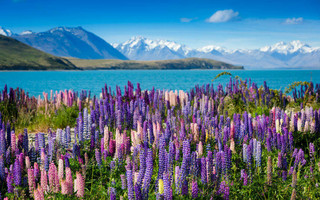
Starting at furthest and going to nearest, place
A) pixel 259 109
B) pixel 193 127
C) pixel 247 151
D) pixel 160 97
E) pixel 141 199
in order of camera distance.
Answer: pixel 160 97, pixel 259 109, pixel 193 127, pixel 247 151, pixel 141 199

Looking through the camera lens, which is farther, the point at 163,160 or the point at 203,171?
the point at 203,171

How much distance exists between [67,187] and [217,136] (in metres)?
3.07

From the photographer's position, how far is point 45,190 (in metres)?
3.36

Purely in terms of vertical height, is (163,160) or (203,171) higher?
(163,160)

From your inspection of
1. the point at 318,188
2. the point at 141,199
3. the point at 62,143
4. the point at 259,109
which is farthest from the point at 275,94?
the point at 141,199

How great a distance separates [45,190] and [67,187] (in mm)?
434

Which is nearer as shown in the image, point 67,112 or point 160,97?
point 67,112

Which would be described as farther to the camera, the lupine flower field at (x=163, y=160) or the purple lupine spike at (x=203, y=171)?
the purple lupine spike at (x=203, y=171)

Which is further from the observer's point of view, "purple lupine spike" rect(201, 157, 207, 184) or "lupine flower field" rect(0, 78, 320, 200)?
"purple lupine spike" rect(201, 157, 207, 184)

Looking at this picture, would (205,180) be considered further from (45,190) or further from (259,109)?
(259,109)

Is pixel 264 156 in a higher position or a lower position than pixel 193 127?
lower

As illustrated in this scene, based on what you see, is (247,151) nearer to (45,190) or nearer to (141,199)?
(141,199)

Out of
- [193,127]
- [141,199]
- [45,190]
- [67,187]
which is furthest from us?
[193,127]

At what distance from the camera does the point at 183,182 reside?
10.4 ft
